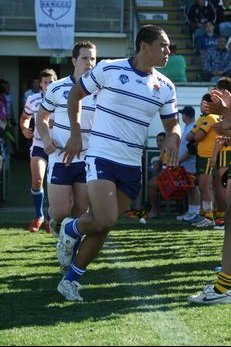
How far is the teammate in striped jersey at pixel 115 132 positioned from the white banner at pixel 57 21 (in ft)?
44.6

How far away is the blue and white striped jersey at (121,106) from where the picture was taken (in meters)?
6.88

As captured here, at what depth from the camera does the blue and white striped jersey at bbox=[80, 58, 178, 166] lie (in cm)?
688

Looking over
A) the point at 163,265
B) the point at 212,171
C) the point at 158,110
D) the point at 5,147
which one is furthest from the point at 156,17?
the point at 158,110

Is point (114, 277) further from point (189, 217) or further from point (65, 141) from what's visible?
point (189, 217)

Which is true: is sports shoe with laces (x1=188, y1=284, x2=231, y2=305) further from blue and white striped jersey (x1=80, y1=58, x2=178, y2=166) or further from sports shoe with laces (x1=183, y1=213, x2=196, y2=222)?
sports shoe with laces (x1=183, y1=213, x2=196, y2=222)

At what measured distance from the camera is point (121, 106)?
271 inches

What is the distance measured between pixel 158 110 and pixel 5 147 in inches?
317

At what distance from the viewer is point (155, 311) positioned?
6.66 metres

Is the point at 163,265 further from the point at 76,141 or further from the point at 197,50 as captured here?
the point at 197,50

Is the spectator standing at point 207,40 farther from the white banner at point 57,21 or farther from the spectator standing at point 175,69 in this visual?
the spectator standing at point 175,69

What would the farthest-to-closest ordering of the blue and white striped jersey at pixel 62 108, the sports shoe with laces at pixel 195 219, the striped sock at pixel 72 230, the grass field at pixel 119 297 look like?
the sports shoe with laces at pixel 195 219
the blue and white striped jersey at pixel 62 108
the striped sock at pixel 72 230
the grass field at pixel 119 297

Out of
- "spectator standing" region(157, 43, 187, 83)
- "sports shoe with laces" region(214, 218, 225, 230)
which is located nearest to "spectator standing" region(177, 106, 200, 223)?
"sports shoe with laces" region(214, 218, 225, 230)

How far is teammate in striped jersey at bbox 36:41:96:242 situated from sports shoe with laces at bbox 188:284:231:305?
5.46ft

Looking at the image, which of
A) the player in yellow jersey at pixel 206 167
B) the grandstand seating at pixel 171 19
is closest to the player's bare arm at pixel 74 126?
the player in yellow jersey at pixel 206 167
